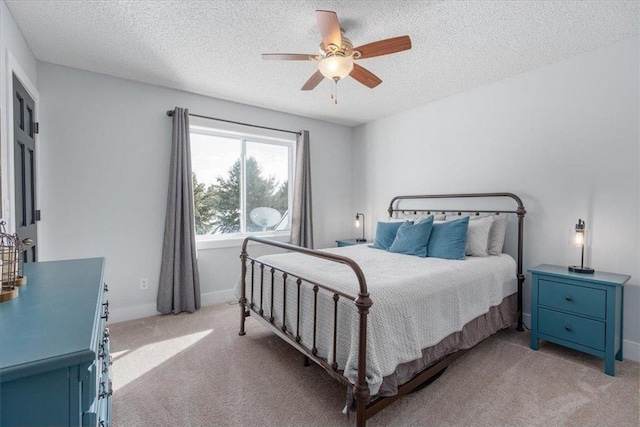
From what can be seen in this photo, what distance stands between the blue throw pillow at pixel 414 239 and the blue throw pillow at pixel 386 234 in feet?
0.58

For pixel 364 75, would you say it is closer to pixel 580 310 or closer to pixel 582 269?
pixel 582 269

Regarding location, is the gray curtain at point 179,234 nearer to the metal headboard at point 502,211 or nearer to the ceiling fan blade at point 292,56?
the ceiling fan blade at point 292,56

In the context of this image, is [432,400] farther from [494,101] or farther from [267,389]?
[494,101]

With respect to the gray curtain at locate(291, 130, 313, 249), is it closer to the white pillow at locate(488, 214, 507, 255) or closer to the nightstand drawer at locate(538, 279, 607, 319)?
the white pillow at locate(488, 214, 507, 255)

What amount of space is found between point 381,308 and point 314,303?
1.45ft

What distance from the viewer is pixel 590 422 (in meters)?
1.75

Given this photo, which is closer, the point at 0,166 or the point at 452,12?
the point at 0,166

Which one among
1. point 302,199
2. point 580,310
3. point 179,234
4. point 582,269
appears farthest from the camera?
point 302,199

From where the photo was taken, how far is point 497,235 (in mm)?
3018

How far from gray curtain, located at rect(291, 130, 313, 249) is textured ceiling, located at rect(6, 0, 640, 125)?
1122mm

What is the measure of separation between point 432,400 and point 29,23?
150 inches

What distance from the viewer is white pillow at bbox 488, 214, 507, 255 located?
3.00 meters

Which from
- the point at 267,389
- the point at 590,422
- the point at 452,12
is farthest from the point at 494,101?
the point at 267,389

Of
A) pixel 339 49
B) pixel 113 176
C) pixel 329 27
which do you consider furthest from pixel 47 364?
pixel 113 176
